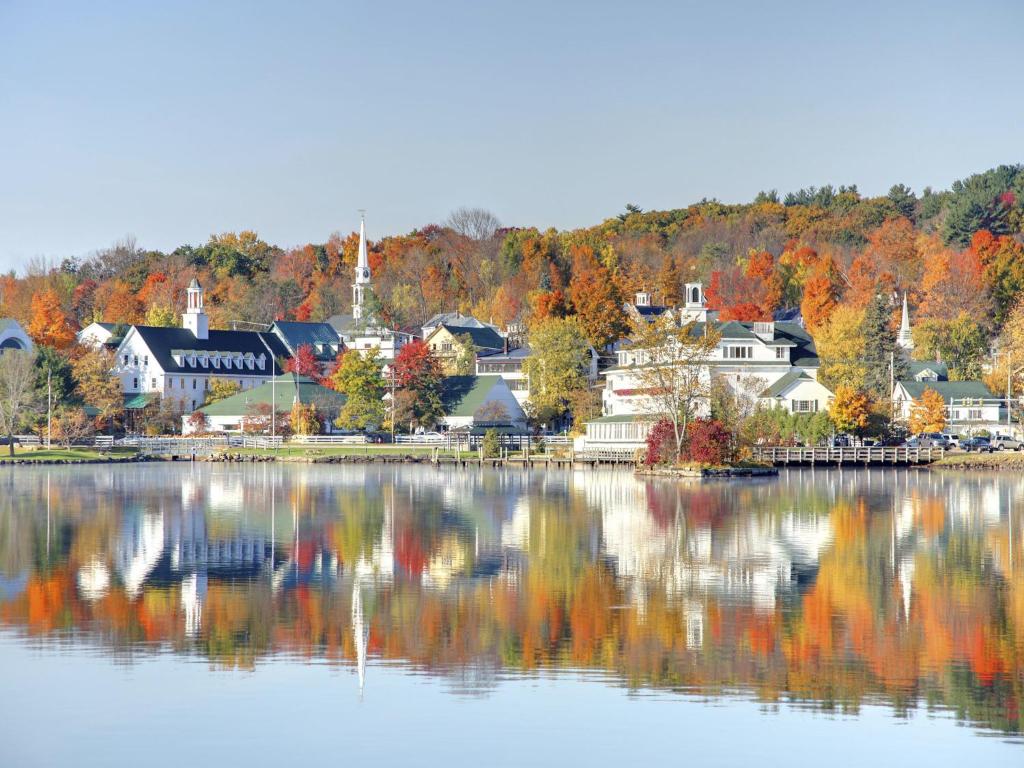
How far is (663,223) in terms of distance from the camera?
156500mm

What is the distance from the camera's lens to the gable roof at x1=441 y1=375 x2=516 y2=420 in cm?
9019

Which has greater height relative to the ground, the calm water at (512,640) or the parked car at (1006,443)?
the parked car at (1006,443)

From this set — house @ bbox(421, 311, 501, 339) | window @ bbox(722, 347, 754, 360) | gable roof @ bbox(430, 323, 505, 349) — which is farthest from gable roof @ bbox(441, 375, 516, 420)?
house @ bbox(421, 311, 501, 339)

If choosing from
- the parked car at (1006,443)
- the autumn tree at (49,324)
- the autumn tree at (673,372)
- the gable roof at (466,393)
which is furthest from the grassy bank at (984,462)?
the autumn tree at (49,324)

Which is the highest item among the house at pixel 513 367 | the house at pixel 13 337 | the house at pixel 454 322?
the house at pixel 454 322

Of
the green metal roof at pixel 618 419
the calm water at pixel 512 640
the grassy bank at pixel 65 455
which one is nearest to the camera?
the calm water at pixel 512 640

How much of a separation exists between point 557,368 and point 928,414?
74.0 feet

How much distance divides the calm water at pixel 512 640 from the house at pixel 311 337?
79949mm

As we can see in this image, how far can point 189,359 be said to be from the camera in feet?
360

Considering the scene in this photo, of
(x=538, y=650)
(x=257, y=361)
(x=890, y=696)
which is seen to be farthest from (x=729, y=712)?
(x=257, y=361)

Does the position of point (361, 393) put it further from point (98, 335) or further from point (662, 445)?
point (98, 335)

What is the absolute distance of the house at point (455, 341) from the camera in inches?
4134

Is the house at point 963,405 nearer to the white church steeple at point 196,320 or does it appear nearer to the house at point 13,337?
the white church steeple at point 196,320

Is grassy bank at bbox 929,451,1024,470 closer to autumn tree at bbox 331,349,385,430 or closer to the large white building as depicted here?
the large white building
